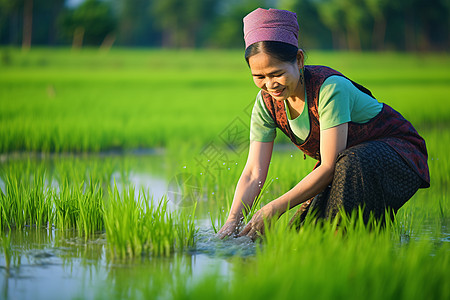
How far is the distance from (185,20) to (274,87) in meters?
40.8

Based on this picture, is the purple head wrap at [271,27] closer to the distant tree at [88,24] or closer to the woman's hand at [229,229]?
the woman's hand at [229,229]

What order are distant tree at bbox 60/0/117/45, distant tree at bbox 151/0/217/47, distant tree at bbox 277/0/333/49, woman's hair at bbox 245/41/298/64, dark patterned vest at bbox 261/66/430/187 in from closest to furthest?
woman's hair at bbox 245/41/298/64 → dark patterned vest at bbox 261/66/430/187 → distant tree at bbox 60/0/117/45 → distant tree at bbox 277/0/333/49 → distant tree at bbox 151/0/217/47

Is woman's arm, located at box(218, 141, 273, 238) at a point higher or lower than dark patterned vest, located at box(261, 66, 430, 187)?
lower

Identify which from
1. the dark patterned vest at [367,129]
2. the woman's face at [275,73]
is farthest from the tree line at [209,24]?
Answer: the woman's face at [275,73]

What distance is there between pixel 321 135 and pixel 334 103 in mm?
151

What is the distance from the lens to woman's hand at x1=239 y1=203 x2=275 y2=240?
8.18 feet

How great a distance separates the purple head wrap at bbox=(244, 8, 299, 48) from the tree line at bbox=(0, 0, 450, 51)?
3248cm

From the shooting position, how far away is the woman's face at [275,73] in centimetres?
241

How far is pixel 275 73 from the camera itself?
7.94 feet

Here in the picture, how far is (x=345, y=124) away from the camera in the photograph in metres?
2.50

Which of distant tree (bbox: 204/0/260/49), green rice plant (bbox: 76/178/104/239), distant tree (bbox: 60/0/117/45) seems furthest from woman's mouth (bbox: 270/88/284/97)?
distant tree (bbox: 204/0/260/49)

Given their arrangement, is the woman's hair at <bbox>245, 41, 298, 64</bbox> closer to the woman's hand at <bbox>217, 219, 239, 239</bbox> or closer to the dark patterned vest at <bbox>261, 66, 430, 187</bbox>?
the dark patterned vest at <bbox>261, 66, 430, 187</bbox>

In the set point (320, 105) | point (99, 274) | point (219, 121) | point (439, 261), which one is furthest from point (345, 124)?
point (219, 121)

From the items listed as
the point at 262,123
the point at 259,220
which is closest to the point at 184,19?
the point at 262,123
